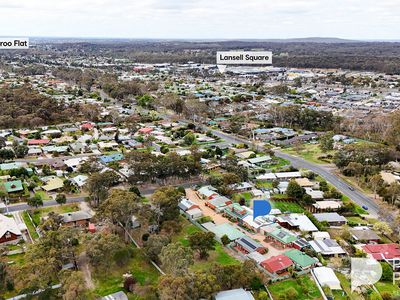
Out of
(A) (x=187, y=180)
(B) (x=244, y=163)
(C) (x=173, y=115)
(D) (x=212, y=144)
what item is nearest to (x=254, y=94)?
(C) (x=173, y=115)

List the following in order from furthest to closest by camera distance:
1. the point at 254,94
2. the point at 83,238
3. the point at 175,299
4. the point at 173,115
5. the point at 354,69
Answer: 1. the point at 354,69
2. the point at 254,94
3. the point at 173,115
4. the point at 83,238
5. the point at 175,299

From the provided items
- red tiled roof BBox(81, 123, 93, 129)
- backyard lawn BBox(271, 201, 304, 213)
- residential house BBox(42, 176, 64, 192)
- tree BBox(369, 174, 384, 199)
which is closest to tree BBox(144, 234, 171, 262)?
backyard lawn BBox(271, 201, 304, 213)

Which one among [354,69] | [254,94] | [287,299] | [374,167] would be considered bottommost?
[287,299]

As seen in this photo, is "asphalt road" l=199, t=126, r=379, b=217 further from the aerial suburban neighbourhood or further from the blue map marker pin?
the blue map marker pin

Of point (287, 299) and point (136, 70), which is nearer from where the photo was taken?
point (287, 299)

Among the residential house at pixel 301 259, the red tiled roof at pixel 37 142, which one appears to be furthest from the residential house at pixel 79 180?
the residential house at pixel 301 259

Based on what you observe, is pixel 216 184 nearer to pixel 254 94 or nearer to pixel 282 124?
pixel 282 124

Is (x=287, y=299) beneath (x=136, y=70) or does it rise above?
beneath
